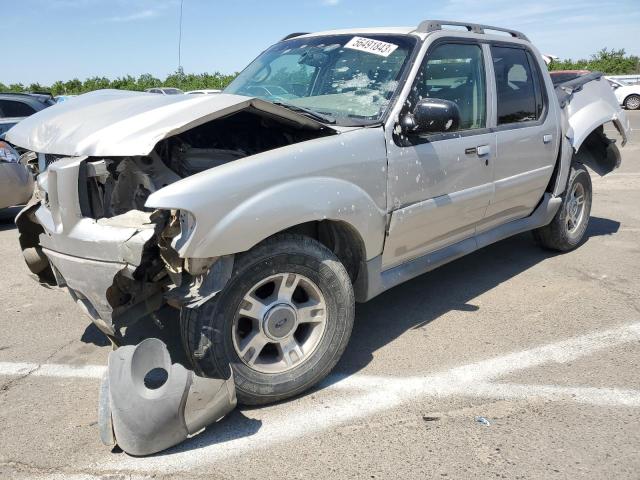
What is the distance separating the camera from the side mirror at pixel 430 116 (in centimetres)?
331

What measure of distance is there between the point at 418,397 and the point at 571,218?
3301mm

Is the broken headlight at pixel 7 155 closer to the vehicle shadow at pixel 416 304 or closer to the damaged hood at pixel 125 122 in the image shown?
the damaged hood at pixel 125 122

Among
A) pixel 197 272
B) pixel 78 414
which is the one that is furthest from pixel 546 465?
pixel 78 414

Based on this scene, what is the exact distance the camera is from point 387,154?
3.29 m

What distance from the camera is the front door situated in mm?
3424

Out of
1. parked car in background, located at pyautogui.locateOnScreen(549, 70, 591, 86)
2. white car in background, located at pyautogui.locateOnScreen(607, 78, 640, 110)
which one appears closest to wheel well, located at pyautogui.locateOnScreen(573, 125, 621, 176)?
parked car in background, located at pyautogui.locateOnScreen(549, 70, 591, 86)

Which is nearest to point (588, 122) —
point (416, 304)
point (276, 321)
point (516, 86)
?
point (516, 86)

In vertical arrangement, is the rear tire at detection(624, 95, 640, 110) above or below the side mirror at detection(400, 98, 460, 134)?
below

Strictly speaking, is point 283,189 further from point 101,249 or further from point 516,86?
point 516,86

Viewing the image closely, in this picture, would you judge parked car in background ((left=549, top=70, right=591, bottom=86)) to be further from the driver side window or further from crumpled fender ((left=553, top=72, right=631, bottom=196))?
the driver side window

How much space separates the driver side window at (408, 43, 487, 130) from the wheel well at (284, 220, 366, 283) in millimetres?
902

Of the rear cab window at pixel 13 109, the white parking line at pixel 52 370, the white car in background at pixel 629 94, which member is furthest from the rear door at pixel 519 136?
the white car in background at pixel 629 94

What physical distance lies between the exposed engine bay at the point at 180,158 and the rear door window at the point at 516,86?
71.8 inches

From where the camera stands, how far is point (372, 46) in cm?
381
